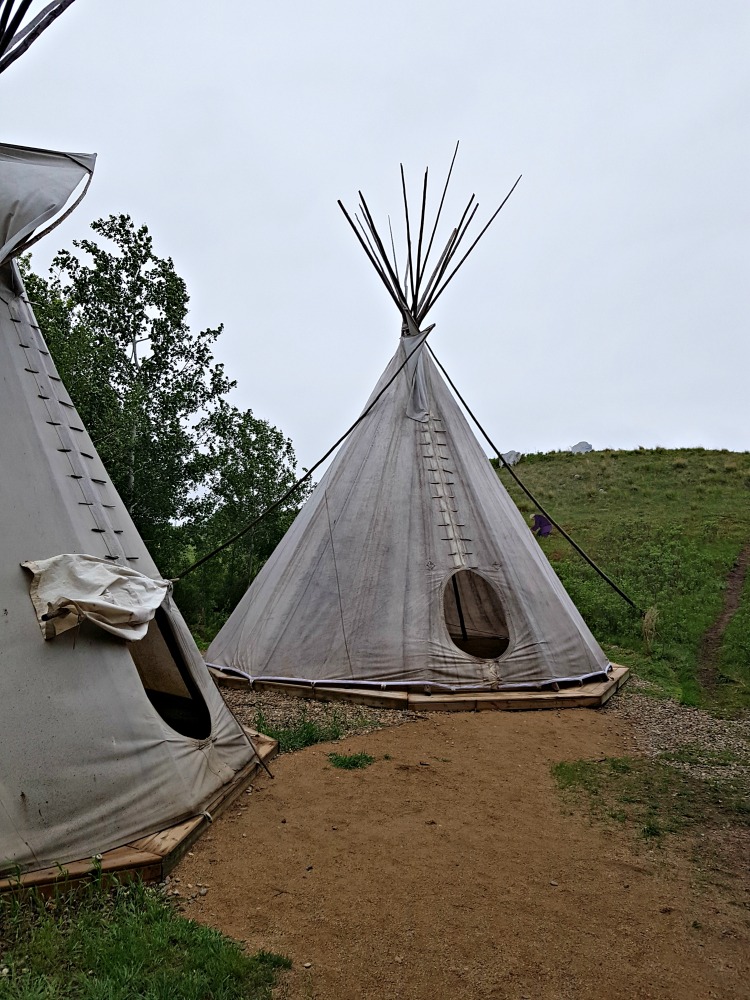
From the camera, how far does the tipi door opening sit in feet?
14.3

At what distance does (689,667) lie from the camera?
822 cm

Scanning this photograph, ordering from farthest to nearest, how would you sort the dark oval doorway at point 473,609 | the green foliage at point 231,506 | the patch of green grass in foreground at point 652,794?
1. the green foliage at point 231,506
2. the dark oval doorway at point 473,609
3. the patch of green grass in foreground at point 652,794

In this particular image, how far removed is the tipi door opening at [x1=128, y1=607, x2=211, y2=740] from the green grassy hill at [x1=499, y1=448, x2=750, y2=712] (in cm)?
470

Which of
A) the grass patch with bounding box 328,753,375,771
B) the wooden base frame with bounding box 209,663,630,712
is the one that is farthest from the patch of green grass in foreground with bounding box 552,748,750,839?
the grass patch with bounding box 328,753,375,771

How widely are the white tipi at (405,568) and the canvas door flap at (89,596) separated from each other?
293 centimetres

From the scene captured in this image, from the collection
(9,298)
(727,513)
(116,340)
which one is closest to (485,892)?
(9,298)

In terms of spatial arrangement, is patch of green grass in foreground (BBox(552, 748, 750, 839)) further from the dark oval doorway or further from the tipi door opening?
the dark oval doorway

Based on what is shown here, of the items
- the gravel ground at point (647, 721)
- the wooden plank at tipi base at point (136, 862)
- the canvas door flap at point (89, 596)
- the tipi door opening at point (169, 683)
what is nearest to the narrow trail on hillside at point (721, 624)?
the gravel ground at point (647, 721)

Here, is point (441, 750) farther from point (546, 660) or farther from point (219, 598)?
point (219, 598)

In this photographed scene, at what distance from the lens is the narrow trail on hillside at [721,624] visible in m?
8.05

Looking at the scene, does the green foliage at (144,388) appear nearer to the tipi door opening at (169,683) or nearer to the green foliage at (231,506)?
the green foliage at (231,506)

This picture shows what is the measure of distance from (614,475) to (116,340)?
1473 cm

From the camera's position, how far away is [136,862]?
3.04 metres

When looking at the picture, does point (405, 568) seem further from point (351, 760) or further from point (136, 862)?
point (136, 862)
